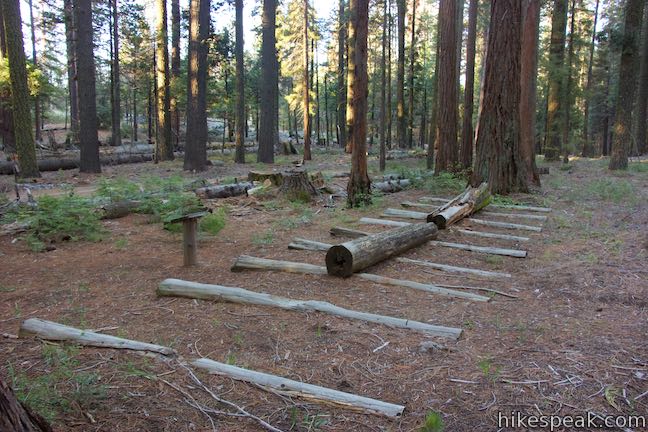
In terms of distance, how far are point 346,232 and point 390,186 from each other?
5.00 meters

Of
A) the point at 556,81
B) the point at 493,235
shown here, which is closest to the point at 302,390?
the point at 493,235

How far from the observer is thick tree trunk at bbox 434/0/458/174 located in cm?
1354

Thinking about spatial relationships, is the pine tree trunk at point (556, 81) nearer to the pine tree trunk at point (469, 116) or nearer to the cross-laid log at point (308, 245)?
the pine tree trunk at point (469, 116)

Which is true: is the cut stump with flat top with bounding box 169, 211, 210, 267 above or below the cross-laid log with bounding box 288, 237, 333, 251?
above

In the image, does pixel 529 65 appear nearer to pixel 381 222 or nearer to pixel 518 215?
pixel 518 215

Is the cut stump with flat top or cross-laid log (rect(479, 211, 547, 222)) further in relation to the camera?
cross-laid log (rect(479, 211, 547, 222))

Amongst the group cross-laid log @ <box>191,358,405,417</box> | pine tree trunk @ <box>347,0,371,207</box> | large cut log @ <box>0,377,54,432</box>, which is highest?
pine tree trunk @ <box>347,0,371,207</box>

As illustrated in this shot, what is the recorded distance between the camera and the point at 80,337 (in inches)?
153

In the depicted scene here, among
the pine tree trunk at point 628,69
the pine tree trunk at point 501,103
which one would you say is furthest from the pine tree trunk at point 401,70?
the pine tree trunk at point 501,103

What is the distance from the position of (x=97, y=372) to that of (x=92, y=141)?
49.0 feet

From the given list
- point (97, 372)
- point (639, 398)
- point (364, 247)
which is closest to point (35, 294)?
point (97, 372)

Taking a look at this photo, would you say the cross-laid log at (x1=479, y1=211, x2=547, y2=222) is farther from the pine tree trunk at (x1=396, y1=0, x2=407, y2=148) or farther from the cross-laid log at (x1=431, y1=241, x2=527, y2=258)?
the pine tree trunk at (x1=396, y1=0, x2=407, y2=148)

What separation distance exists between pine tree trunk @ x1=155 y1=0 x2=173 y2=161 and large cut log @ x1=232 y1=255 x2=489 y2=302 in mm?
15637

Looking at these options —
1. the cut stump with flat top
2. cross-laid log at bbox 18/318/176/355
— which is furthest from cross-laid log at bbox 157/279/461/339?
cross-laid log at bbox 18/318/176/355
